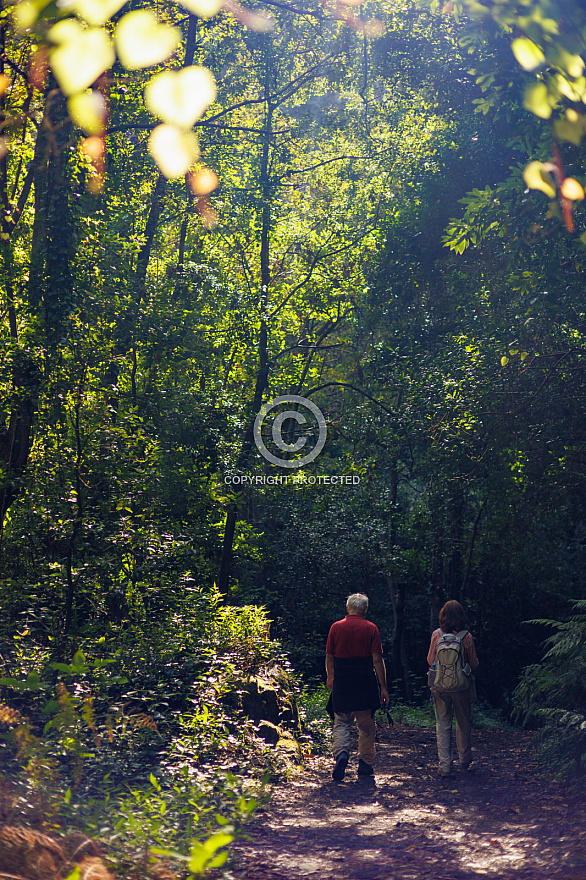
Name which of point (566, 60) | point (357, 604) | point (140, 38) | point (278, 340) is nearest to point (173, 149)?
point (278, 340)

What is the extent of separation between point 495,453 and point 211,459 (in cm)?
692

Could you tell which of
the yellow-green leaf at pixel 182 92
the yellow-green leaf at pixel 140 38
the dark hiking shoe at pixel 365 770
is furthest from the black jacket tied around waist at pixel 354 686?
the yellow-green leaf at pixel 140 38

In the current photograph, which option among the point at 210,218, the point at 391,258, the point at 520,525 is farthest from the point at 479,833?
the point at 210,218

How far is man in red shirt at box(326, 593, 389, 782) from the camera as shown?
299 inches

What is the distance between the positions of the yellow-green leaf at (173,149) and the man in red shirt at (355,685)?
36.6 feet

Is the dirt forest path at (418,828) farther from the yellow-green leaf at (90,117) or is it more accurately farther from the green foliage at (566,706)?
the yellow-green leaf at (90,117)

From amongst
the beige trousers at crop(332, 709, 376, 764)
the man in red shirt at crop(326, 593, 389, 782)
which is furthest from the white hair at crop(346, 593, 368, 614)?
the beige trousers at crop(332, 709, 376, 764)

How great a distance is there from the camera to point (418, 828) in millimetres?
5711

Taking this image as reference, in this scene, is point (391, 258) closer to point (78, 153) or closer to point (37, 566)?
point (78, 153)

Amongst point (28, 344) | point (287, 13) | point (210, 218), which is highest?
point (287, 13)

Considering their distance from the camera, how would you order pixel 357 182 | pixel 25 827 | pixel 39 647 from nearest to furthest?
pixel 25 827 → pixel 39 647 → pixel 357 182

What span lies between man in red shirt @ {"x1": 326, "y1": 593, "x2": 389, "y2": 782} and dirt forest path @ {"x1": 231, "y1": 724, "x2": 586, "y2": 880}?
11.3 inches

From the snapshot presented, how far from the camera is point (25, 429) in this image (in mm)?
9742

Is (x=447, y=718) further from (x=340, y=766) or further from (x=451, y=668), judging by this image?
(x=340, y=766)
